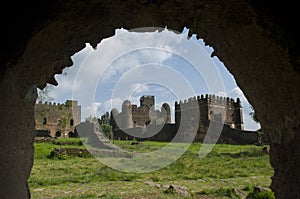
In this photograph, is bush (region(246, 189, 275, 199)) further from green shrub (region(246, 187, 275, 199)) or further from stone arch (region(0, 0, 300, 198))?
stone arch (region(0, 0, 300, 198))

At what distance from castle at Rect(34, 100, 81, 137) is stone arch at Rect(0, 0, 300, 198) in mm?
37221

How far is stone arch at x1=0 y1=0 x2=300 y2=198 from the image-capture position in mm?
1693

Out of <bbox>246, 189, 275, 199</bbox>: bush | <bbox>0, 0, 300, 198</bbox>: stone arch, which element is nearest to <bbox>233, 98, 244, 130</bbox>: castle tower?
<bbox>246, 189, 275, 199</bbox>: bush

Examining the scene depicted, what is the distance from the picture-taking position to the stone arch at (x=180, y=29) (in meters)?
1.69

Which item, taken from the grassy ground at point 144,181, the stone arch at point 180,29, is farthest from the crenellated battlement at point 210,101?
the stone arch at point 180,29

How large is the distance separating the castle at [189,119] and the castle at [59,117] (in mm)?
6500

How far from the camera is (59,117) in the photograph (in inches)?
1602

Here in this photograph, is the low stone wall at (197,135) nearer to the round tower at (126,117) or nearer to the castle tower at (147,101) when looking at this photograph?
the round tower at (126,117)

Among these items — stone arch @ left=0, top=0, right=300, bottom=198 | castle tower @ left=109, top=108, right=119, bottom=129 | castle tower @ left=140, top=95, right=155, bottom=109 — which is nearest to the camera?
stone arch @ left=0, top=0, right=300, bottom=198

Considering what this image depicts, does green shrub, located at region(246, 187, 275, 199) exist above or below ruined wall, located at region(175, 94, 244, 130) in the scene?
below

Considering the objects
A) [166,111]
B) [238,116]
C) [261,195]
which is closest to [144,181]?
[261,195]

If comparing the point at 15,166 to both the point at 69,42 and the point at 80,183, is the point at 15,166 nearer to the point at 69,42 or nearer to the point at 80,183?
the point at 69,42

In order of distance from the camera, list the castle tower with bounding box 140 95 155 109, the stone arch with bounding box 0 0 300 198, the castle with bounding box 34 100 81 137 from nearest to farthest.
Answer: the stone arch with bounding box 0 0 300 198 → the castle with bounding box 34 100 81 137 → the castle tower with bounding box 140 95 155 109

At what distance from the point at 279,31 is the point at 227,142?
29.4m
